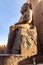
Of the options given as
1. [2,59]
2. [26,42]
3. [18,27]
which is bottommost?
[2,59]

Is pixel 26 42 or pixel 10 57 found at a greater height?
pixel 26 42

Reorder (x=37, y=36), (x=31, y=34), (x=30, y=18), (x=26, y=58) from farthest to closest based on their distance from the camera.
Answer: (x=30, y=18) → (x=37, y=36) → (x=31, y=34) → (x=26, y=58)

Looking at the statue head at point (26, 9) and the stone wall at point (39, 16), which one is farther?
the statue head at point (26, 9)

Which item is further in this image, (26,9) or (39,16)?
(26,9)

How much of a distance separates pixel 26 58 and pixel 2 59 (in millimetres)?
1502

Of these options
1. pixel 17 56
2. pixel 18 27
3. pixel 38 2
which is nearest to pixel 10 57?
pixel 17 56

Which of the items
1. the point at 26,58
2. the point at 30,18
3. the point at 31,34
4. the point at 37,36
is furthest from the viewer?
the point at 30,18

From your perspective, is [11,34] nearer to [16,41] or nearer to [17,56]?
[16,41]

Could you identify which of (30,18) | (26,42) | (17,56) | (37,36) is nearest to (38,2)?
(30,18)

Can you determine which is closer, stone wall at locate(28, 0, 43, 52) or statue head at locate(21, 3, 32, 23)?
stone wall at locate(28, 0, 43, 52)

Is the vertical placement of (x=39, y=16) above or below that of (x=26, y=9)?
below

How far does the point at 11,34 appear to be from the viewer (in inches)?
571

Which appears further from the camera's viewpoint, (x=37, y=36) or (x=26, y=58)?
(x=37, y=36)

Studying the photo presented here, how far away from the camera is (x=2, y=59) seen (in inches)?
497
